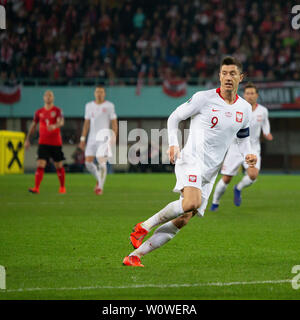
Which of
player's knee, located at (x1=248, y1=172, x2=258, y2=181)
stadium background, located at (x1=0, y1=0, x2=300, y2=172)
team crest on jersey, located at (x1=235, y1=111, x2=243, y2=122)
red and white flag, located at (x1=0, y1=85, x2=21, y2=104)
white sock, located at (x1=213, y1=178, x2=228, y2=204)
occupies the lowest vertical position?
white sock, located at (x1=213, y1=178, x2=228, y2=204)

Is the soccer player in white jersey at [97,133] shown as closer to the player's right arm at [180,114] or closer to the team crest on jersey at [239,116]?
the team crest on jersey at [239,116]

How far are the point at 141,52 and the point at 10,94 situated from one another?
662 centimetres

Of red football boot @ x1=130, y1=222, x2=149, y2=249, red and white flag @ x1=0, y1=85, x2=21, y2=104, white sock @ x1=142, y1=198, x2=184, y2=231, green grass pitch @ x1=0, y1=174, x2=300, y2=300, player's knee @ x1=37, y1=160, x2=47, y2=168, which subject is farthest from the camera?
red and white flag @ x1=0, y1=85, x2=21, y2=104

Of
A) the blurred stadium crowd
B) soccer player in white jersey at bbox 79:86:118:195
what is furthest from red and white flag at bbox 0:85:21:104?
soccer player in white jersey at bbox 79:86:118:195

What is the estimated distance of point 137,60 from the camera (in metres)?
A: 31.8

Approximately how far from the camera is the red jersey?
1484 cm

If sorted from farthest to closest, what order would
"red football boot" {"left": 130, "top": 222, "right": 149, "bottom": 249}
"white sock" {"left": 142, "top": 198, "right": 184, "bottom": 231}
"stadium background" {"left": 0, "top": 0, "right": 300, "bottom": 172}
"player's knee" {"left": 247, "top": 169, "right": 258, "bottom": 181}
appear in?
"stadium background" {"left": 0, "top": 0, "right": 300, "bottom": 172} → "player's knee" {"left": 247, "top": 169, "right": 258, "bottom": 181} → "red football boot" {"left": 130, "top": 222, "right": 149, "bottom": 249} → "white sock" {"left": 142, "top": 198, "right": 184, "bottom": 231}

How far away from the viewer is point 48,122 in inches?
584

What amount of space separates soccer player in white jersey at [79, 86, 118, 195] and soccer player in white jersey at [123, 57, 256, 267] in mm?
8523

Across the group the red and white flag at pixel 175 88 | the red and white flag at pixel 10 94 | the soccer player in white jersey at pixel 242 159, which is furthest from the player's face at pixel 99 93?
the red and white flag at pixel 10 94

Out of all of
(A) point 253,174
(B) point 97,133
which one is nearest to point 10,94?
(B) point 97,133

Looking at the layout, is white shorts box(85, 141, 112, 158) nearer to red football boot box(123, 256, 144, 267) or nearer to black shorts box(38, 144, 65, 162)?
black shorts box(38, 144, 65, 162)

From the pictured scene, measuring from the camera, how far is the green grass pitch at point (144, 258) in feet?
17.0

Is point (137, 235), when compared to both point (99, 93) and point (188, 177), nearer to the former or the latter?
point (188, 177)
